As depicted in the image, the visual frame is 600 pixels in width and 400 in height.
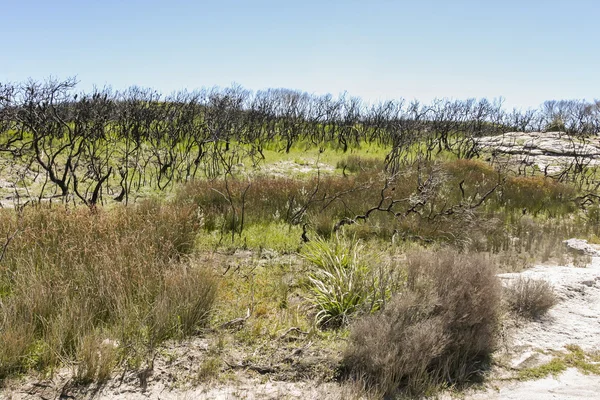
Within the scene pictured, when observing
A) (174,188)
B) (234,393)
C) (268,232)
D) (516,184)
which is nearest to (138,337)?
(234,393)

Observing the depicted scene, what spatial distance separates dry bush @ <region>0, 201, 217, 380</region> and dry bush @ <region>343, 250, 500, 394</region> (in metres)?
1.74

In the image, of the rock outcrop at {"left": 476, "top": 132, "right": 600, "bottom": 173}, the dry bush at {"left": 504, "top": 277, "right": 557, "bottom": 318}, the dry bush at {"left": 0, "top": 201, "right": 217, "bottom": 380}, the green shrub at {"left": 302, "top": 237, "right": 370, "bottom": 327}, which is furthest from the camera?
the rock outcrop at {"left": 476, "top": 132, "right": 600, "bottom": 173}

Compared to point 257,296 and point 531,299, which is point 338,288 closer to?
point 257,296

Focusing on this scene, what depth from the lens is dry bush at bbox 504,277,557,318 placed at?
16.0ft

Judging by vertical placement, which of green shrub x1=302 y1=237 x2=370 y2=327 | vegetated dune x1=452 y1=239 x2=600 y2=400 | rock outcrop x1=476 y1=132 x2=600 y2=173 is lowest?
vegetated dune x1=452 y1=239 x2=600 y2=400

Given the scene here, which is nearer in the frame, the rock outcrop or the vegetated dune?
the vegetated dune

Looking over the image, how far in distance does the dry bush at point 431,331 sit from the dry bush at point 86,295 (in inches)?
68.5

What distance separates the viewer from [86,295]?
4.14 metres

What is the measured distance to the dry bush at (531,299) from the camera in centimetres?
487

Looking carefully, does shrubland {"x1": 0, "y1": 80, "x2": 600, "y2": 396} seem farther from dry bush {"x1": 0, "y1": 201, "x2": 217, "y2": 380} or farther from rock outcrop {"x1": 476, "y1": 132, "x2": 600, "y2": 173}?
rock outcrop {"x1": 476, "y1": 132, "x2": 600, "y2": 173}

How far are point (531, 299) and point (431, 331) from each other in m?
1.91

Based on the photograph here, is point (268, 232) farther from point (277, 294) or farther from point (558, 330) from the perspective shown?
point (558, 330)

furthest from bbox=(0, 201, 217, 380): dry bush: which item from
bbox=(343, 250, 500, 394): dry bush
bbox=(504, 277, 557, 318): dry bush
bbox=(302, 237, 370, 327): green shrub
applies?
bbox=(504, 277, 557, 318): dry bush

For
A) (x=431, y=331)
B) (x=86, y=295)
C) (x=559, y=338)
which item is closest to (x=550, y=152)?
(x=559, y=338)
